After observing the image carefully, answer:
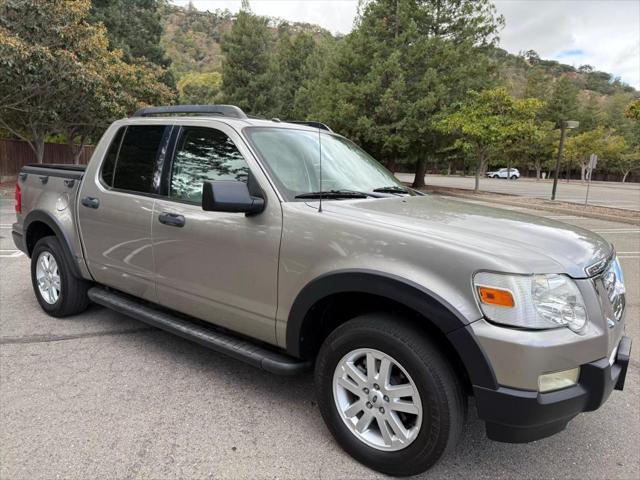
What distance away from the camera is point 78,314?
4535mm

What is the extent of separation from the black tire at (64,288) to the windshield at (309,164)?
2.31 metres

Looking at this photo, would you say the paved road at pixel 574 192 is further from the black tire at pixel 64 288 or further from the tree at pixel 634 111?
the black tire at pixel 64 288

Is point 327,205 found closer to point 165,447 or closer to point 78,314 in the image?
→ point 165,447

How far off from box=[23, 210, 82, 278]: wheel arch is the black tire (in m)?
0.07

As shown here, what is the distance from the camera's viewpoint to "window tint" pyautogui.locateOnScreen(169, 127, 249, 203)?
10.1ft

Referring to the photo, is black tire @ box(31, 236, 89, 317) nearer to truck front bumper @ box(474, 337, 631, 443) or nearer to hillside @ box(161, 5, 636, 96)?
truck front bumper @ box(474, 337, 631, 443)

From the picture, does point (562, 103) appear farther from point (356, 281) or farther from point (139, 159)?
point (356, 281)

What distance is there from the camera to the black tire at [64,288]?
4.23 meters

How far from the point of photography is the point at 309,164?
3172mm

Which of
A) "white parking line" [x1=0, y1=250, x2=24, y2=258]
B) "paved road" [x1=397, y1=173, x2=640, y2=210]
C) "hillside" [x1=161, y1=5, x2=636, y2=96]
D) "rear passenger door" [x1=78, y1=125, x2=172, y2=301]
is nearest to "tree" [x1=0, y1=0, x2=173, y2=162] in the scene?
"white parking line" [x1=0, y1=250, x2=24, y2=258]

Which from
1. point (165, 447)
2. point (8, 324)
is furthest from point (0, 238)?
point (165, 447)

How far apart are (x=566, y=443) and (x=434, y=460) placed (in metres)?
1.05

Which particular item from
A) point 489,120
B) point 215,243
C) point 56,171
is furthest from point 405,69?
point 215,243

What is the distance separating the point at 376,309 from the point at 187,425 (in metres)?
1.33
